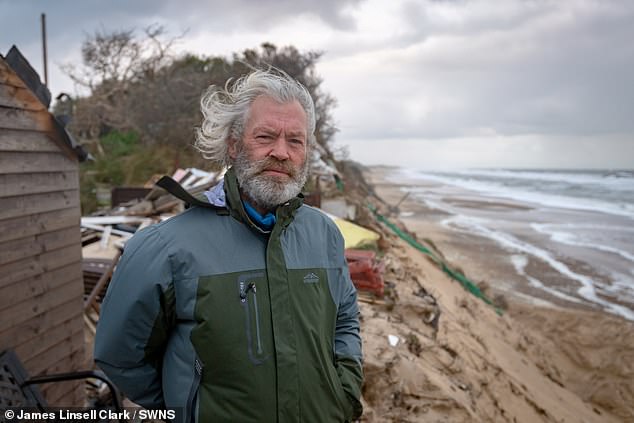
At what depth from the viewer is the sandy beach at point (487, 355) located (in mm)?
4430

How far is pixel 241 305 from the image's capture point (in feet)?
5.73

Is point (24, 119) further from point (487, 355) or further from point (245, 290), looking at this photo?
point (487, 355)

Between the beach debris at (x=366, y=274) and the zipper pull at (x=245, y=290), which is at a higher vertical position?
the zipper pull at (x=245, y=290)

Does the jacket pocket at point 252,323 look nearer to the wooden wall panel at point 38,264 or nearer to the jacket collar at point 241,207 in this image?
the jacket collar at point 241,207

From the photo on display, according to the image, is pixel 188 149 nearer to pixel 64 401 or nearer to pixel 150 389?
pixel 64 401

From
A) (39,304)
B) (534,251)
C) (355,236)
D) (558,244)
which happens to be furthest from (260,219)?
(558,244)

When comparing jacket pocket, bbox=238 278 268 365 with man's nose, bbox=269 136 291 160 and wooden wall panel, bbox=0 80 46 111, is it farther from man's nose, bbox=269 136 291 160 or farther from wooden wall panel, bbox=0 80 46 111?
wooden wall panel, bbox=0 80 46 111

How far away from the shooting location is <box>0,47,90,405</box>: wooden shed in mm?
3393

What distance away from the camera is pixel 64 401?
415 cm

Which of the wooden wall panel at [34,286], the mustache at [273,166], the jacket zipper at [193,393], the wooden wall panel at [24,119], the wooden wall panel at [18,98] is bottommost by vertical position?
the wooden wall panel at [34,286]

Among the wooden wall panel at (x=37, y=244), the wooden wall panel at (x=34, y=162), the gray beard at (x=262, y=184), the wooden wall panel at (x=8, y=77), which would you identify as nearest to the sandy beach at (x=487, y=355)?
the gray beard at (x=262, y=184)

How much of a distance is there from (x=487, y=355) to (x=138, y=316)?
5756mm

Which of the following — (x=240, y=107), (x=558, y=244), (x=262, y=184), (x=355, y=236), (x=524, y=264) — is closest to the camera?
(x=262, y=184)

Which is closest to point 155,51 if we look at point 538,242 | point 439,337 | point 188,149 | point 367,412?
point 188,149
